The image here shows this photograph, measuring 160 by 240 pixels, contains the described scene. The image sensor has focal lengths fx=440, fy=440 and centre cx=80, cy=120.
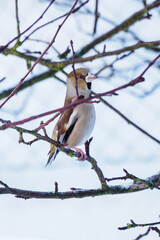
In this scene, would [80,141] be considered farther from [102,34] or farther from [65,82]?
[102,34]

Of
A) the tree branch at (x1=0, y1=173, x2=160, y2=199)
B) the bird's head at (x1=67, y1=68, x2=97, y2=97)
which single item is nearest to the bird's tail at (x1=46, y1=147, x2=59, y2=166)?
the bird's head at (x1=67, y1=68, x2=97, y2=97)

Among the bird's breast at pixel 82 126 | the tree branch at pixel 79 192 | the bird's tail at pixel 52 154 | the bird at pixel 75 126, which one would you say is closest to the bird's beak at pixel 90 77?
the bird at pixel 75 126

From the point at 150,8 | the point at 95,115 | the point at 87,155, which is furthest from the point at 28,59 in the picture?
the point at 87,155

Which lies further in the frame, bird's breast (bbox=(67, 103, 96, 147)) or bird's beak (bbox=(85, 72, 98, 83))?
bird's beak (bbox=(85, 72, 98, 83))

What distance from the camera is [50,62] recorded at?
3.53 meters

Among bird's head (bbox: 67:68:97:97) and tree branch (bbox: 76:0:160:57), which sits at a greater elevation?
tree branch (bbox: 76:0:160:57)

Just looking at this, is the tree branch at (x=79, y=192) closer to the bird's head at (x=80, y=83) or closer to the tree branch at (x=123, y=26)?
the bird's head at (x=80, y=83)

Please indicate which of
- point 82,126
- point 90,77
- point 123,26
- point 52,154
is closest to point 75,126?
point 82,126

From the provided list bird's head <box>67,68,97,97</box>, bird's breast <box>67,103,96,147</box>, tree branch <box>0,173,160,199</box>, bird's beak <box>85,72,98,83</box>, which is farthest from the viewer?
bird's head <box>67,68,97,97</box>

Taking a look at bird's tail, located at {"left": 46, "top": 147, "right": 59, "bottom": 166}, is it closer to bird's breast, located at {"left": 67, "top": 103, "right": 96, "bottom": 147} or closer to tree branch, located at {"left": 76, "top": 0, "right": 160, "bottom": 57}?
bird's breast, located at {"left": 67, "top": 103, "right": 96, "bottom": 147}

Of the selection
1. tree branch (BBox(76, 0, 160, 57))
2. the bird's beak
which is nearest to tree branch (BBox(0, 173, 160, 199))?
the bird's beak

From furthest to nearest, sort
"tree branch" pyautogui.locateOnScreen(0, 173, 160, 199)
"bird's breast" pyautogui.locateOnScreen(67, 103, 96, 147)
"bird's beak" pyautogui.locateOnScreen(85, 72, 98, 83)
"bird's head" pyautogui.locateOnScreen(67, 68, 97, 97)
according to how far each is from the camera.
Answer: "bird's head" pyautogui.locateOnScreen(67, 68, 97, 97) < "bird's beak" pyautogui.locateOnScreen(85, 72, 98, 83) < "bird's breast" pyautogui.locateOnScreen(67, 103, 96, 147) < "tree branch" pyautogui.locateOnScreen(0, 173, 160, 199)

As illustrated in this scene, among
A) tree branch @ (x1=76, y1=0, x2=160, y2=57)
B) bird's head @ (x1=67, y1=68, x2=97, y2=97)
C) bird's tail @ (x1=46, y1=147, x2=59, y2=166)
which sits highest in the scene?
tree branch @ (x1=76, y1=0, x2=160, y2=57)

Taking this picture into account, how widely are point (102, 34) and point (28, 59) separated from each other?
73 centimetres
